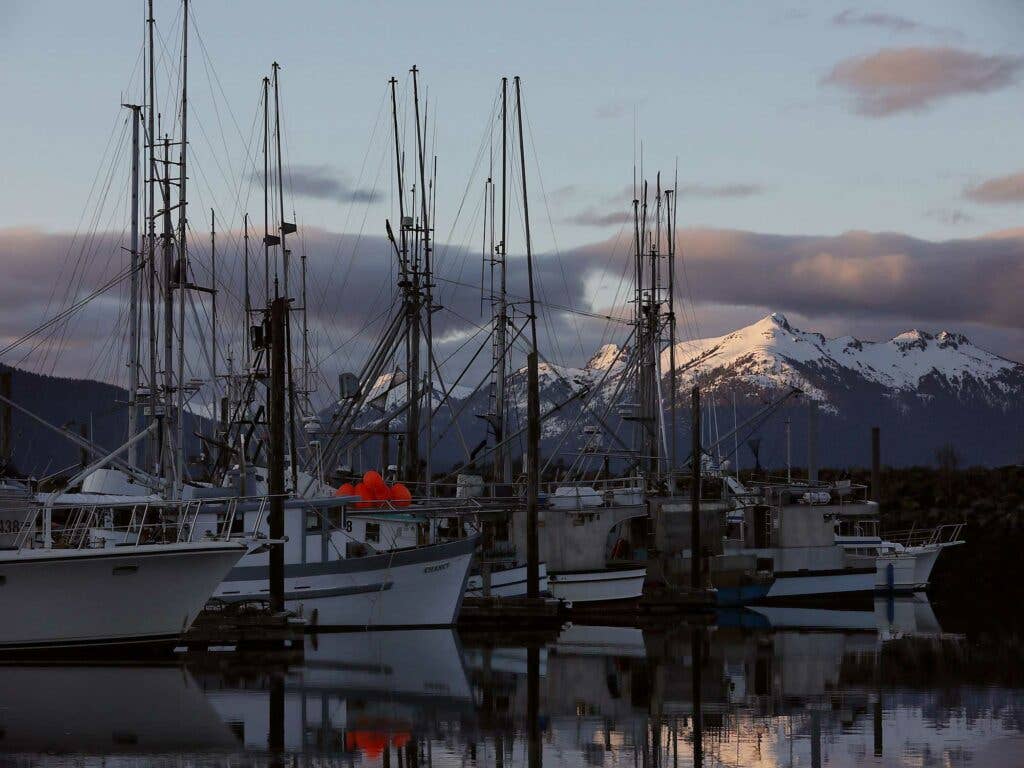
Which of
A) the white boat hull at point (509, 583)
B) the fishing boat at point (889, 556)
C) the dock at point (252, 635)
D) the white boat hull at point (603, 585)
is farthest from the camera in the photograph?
the fishing boat at point (889, 556)

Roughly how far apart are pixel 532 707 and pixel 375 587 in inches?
677

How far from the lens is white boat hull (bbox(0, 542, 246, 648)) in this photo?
3259 cm

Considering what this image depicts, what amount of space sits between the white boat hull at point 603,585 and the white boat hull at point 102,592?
21.9 m

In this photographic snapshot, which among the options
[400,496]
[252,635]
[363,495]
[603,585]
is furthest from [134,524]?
[603,585]

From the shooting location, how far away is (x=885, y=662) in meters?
35.5

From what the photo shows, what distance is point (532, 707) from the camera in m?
25.9

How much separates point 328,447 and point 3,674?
2236cm

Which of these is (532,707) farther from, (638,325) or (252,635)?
(638,325)

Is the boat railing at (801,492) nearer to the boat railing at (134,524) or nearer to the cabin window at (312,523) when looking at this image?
the cabin window at (312,523)

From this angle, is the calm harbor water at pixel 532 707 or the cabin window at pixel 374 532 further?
the cabin window at pixel 374 532

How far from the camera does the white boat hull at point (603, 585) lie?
54.3m

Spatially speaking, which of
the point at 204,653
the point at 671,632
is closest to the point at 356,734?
the point at 204,653

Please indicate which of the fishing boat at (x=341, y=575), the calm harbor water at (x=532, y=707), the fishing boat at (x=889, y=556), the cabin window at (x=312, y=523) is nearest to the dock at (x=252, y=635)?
the calm harbor water at (x=532, y=707)

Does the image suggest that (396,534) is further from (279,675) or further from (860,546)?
(860,546)
